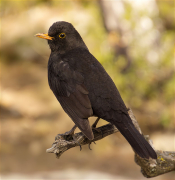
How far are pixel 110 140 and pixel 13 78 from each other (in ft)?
17.3

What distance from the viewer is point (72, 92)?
353 centimetres

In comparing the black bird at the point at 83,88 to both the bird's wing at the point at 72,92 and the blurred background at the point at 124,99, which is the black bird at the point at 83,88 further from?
the blurred background at the point at 124,99

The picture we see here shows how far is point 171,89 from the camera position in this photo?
26.2ft

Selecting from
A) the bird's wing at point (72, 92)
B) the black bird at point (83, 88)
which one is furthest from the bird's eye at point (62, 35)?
the bird's wing at point (72, 92)

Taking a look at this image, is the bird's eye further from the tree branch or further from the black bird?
the tree branch

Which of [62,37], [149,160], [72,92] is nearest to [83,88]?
[72,92]

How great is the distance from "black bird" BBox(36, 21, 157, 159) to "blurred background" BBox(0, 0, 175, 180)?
3849 millimetres

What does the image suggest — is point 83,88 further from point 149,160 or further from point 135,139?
point 149,160

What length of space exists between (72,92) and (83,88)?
0.15 m

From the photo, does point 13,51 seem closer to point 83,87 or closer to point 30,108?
point 30,108

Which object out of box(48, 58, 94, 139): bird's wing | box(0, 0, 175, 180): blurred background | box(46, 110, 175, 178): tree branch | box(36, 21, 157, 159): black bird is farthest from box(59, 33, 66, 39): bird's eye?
box(0, 0, 175, 180): blurred background

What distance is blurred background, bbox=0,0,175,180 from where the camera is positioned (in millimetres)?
7789

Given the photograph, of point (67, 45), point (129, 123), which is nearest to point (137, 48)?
point (67, 45)

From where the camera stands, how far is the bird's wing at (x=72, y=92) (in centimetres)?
335
